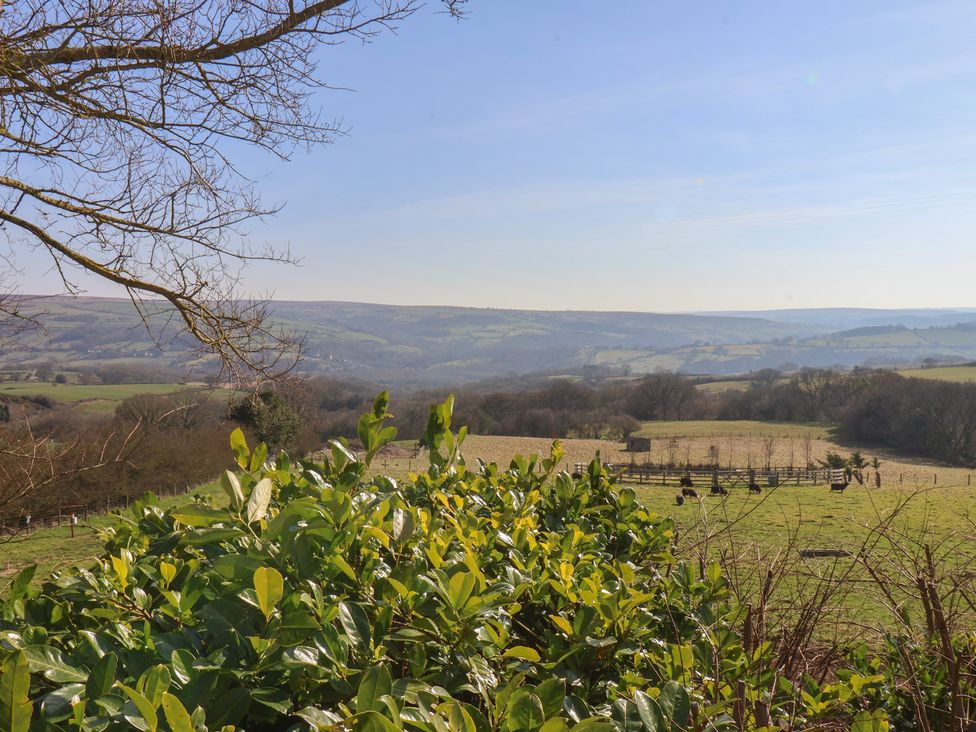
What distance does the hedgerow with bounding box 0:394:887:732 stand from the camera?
958 mm

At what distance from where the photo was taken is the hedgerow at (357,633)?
958mm

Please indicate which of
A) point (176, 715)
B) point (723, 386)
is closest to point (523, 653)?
point (176, 715)

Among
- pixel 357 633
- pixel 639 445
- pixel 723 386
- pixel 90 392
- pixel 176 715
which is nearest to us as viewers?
pixel 176 715

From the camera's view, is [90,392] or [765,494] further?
[90,392]

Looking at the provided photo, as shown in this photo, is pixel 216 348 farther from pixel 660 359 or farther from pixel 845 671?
pixel 660 359

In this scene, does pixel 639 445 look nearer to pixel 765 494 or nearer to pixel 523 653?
pixel 765 494

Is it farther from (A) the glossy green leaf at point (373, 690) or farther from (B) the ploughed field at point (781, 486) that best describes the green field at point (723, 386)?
(A) the glossy green leaf at point (373, 690)

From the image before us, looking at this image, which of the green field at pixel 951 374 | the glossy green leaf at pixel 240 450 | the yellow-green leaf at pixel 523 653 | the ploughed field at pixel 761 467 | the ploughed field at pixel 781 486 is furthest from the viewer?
the green field at pixel 951 374

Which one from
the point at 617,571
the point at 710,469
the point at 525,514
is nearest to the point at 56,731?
the point at 617,571

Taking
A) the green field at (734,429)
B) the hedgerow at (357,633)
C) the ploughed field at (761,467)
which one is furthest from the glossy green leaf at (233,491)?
the green field at (734,429)

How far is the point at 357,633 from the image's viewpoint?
113 centimetres

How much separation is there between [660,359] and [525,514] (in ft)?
642

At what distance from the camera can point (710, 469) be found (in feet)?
111

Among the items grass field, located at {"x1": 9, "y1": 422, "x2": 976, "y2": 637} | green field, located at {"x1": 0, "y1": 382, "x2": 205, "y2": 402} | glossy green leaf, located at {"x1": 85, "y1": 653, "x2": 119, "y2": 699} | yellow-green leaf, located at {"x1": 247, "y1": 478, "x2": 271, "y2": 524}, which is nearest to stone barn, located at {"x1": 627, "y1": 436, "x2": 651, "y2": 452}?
grass field, located at {"x1": 9, "y1": 422, "x2": 976, "y2": 637}
